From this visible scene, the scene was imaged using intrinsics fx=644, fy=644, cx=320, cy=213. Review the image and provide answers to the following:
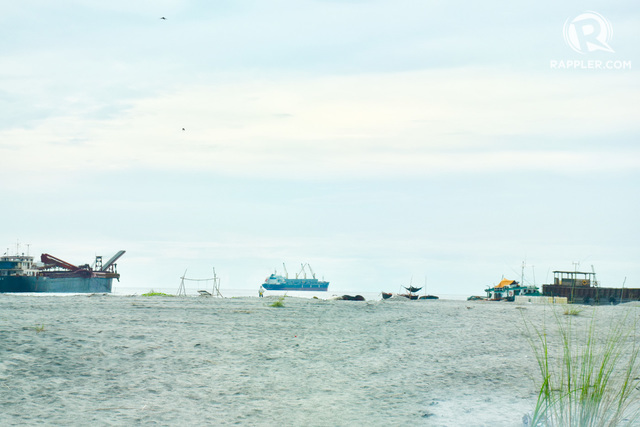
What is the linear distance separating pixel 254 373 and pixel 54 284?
84643 mm

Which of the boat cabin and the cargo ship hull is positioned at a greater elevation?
the boat cabin

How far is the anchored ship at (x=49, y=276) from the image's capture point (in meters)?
79.8

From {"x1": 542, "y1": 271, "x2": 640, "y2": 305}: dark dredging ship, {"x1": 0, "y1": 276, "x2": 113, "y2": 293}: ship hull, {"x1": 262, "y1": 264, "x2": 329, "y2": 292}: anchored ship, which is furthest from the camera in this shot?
{"x1": 262, "y1": 264, "x2": 329, "y2": 292}: anchored ship

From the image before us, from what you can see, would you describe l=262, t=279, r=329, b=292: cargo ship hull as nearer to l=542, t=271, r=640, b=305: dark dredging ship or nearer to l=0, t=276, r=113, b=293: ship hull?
l=0, t=276, r=113, b=293: ship hull

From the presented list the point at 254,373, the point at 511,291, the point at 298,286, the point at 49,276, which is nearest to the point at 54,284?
the point at 49,276

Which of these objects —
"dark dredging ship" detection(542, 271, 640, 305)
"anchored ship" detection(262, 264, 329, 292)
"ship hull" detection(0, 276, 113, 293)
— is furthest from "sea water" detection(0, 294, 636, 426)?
"anchored ship" detection(262, 264, 329, 292)

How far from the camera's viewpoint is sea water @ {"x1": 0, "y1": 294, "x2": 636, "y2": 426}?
678 cm

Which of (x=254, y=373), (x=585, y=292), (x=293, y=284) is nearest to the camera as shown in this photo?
(x=254, y=373)

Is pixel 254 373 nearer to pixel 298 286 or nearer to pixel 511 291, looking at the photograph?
pixel 511 291

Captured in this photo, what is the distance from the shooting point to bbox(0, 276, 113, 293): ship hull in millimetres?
79500

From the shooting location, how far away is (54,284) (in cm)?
8556

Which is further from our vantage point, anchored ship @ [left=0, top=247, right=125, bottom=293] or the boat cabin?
anchored ship @ [left=0, top=247, right=125, bottom=293]

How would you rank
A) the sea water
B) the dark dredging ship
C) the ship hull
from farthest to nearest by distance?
the ship hull < the dark dredging ship < the sea water

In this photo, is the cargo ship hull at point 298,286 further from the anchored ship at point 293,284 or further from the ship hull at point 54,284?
the ship hull at point 54,284
